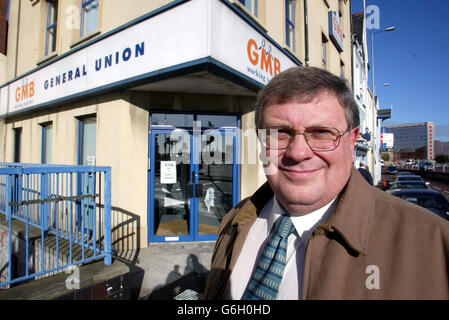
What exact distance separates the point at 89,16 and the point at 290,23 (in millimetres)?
5145

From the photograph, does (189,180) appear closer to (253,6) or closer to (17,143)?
(253,6)

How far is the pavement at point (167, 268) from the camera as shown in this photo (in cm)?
329

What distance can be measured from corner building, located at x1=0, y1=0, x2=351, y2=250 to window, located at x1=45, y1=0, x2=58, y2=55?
866 mm

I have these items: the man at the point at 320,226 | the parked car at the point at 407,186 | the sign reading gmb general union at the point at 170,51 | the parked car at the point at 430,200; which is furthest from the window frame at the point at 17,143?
the parked car at the point at 407,186

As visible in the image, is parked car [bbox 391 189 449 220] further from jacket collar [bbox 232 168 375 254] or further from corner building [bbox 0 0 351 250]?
jacket collar [bbox 232 168 375 254]

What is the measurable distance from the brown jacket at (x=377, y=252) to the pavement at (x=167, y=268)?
2.73 m

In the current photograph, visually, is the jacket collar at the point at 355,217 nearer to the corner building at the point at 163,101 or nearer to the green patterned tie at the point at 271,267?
→ the green patterned tie at the point at 271,267

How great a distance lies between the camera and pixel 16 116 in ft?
24.3

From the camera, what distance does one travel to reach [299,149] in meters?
1.17

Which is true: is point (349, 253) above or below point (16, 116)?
below
